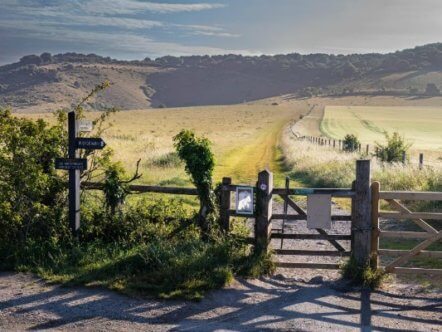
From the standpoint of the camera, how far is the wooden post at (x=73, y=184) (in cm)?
1015

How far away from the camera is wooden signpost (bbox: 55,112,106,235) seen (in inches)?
398

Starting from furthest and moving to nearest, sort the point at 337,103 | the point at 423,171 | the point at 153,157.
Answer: the point at 337,103 < the point at 153,157 < the point at 423,171

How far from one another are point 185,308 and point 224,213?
88.6 inches

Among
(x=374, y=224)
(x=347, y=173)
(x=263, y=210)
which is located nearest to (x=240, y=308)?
(x=263, y=210)

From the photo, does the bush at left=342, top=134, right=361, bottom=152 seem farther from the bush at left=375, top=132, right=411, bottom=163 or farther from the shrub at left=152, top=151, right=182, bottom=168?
the shrub at left=152, top=151, right=182, bottom=168

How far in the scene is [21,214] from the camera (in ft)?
33.5

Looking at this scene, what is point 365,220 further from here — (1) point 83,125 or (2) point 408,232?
(1) point 83,125

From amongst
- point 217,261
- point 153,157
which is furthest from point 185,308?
point 153,157

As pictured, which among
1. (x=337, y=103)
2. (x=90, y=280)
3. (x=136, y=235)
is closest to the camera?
(x=90, y=280)

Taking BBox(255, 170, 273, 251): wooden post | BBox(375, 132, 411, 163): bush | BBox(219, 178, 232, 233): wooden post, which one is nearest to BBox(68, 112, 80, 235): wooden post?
BBox(219, 178, 232, 233): wooden post

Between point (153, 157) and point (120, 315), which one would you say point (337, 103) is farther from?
point (120, 315)

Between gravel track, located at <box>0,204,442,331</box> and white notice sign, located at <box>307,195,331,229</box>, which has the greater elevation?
white notice sign, located at <box>307,195,331,229</box>

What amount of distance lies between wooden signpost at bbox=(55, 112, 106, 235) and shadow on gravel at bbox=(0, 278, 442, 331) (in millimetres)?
1896

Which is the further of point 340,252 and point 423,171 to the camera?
point 423,171
